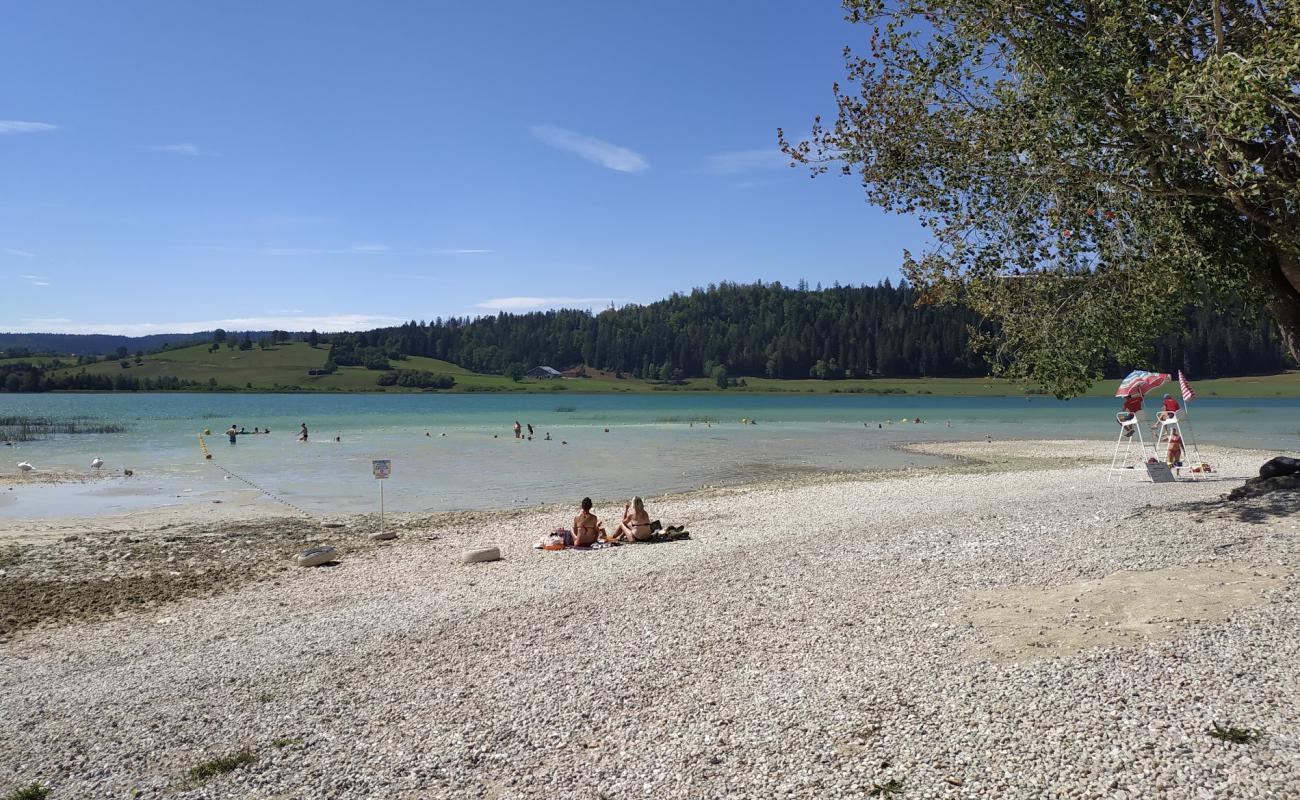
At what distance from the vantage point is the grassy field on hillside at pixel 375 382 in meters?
154

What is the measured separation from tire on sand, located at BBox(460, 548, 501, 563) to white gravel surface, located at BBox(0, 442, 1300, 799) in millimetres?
846

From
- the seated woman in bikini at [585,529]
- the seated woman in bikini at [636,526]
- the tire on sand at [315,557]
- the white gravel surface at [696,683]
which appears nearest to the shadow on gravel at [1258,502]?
the white gravel surface at [696,683]

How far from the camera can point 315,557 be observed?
17.0m

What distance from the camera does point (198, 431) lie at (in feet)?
211

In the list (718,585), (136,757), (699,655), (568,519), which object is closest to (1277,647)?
(699,655)

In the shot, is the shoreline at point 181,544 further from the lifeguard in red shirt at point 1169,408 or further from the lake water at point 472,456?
the lifeguard in red shirt at point 1169,408

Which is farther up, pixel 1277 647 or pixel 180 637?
pixel 1277 647

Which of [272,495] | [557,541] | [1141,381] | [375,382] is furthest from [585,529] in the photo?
[375,382]

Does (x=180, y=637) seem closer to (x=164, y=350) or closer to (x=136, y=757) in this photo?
(x=136, y=757)

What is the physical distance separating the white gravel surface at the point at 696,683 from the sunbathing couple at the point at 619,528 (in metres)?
2.11

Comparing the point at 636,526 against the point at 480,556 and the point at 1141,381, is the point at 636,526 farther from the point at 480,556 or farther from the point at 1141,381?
the point at 1141,381

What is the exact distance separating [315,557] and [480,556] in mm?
3852

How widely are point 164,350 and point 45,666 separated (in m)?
213

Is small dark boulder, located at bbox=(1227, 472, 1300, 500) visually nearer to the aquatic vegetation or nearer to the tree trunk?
the tree trunk
